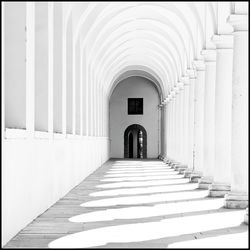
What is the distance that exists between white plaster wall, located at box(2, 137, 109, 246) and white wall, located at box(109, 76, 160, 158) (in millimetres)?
30934

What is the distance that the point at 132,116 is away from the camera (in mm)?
47188

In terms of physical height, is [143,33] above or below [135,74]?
above

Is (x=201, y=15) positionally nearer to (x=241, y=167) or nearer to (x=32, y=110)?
(x=241, y=167)

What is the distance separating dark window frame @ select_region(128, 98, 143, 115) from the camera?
1836 inches

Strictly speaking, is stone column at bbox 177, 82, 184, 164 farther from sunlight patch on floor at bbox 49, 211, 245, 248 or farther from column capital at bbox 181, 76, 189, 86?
sunlight patch on floor at bbox 49, 211, 245, 248

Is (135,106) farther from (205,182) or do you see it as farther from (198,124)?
(205,182)

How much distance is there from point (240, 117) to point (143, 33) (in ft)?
56.5

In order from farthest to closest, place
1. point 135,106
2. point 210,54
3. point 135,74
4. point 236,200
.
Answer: point 135,106
point 135,74
point 210,54
point 236,200

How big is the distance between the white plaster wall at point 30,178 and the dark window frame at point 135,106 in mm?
30735

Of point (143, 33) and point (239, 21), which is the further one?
point (143, 33)

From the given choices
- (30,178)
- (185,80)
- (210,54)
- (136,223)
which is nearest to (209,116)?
(210,54)

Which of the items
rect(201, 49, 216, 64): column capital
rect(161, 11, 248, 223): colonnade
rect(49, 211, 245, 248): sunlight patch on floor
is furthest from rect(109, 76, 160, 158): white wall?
rect(49, 211, 245, 248): sunlight patch on floor

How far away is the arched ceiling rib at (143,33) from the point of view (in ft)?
61.5

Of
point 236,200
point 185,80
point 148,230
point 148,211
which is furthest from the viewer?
point 185,80
